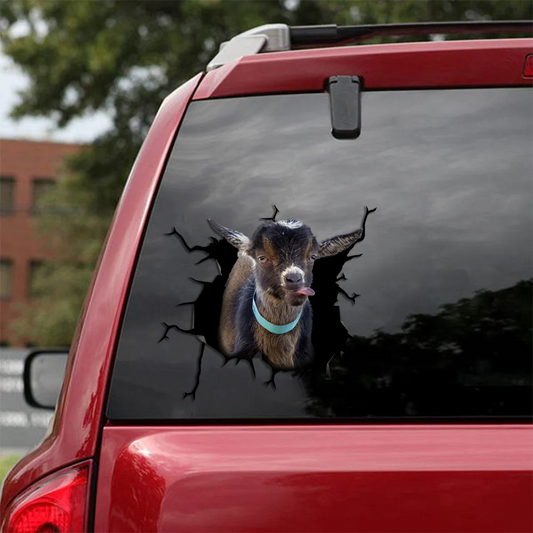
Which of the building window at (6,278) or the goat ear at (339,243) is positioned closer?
the goat ear at (339,243)

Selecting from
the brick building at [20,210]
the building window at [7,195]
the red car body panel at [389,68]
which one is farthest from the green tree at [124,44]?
the building window at [7,195]

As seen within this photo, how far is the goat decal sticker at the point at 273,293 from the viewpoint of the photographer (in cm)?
185

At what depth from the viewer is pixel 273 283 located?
191 cm

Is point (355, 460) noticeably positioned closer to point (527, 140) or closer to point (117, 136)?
point (527, 140)

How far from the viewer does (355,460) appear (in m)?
1.72

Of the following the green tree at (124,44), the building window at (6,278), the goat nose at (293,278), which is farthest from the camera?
the building window at (6,278)

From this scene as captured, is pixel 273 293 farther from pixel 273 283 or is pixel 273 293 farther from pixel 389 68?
pixel 389 68

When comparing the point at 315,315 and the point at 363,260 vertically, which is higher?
the point at 363,260

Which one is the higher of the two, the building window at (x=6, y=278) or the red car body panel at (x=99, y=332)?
the building window at (x=6, y=278)

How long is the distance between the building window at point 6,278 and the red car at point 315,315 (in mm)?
50467

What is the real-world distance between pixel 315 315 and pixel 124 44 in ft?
52.0

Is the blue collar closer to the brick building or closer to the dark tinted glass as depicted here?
the dark tinted glass

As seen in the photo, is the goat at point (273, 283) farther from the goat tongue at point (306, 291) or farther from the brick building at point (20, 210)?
the brick building at point (20, 210)

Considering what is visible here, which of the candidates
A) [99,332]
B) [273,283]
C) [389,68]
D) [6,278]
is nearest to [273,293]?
[273,283]
